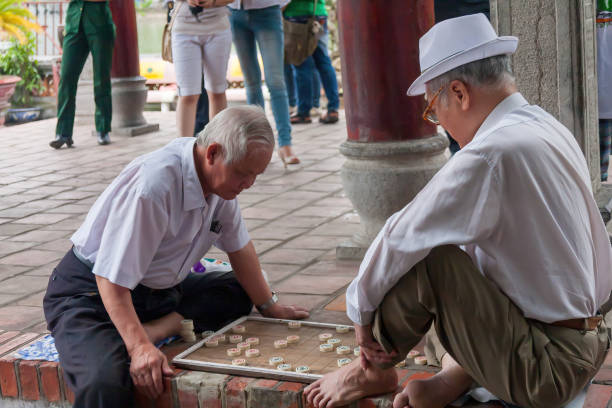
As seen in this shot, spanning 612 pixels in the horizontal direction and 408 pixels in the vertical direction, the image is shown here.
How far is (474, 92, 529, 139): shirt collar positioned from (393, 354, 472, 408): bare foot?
0.66 metres

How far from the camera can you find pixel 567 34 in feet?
12.6

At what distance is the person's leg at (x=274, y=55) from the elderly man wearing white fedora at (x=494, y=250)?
3.98 meters

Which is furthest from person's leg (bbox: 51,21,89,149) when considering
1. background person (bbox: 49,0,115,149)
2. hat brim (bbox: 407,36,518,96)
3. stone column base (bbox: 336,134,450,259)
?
hat brim (bbox: 407,36,518,96)

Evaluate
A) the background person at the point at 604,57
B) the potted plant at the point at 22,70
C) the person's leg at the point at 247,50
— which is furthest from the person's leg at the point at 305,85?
the potted plant at the point at 22,70

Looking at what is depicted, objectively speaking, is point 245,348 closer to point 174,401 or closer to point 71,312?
point 174,401

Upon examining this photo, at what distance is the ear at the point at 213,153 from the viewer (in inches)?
114

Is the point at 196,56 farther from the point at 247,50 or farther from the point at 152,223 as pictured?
the point at 152,223

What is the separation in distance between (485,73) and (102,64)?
6.38m

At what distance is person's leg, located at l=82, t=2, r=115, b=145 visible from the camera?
812cm

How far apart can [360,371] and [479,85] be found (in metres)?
0.86

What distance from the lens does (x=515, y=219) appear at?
2.24m

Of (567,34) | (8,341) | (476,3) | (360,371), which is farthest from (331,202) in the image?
(360,371)

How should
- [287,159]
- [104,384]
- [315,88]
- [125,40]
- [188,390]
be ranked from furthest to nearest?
[315,88] < [125,40] < [287,159] < [188,390] < [104,384]

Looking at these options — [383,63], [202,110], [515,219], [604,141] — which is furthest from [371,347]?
[202,110]
